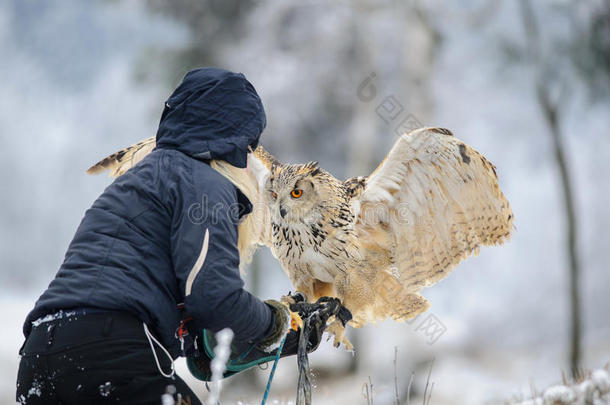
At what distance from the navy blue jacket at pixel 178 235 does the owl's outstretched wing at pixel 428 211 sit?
4.69 feet

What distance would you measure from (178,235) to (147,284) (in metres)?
0.19

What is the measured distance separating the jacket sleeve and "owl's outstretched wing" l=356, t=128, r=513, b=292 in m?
1.60

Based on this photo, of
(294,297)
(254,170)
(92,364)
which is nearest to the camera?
(92,364)

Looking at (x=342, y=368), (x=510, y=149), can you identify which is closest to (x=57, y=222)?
(x=342, y=368)

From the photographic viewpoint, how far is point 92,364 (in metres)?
1.67

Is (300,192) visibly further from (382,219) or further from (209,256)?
(209,256)

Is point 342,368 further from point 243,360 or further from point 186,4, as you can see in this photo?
point 243,360

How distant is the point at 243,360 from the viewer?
226 centimetres

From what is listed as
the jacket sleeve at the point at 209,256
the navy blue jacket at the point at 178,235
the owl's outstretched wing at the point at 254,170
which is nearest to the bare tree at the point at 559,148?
the owl's outstretched wing at the point at 254,170

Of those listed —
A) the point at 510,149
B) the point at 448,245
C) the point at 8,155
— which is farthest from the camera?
the point at 8,155

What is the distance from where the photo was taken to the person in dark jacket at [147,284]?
168cm

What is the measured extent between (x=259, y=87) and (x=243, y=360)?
8928 mm

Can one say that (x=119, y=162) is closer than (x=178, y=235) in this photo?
No

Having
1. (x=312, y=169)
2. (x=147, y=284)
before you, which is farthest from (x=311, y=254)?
(x=147, y=284)
